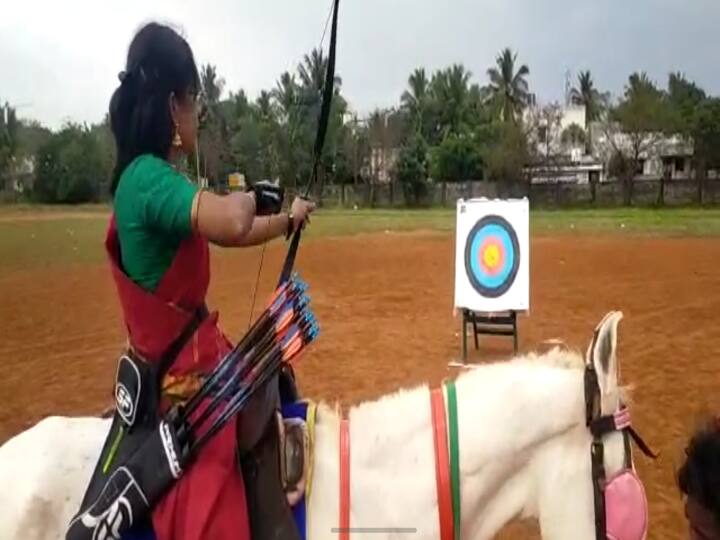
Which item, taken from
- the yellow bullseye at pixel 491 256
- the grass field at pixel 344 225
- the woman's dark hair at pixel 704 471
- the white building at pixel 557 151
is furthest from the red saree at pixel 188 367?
the white building at pixel 557 151

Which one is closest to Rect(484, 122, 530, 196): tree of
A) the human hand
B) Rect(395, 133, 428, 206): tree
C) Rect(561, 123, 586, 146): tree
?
Rect(395, 133, 428, 206): tree

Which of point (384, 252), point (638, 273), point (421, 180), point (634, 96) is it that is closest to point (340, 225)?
point (384, 252)

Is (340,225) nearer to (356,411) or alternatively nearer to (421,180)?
(421,180)

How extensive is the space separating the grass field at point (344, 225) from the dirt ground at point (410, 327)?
5.28 metres

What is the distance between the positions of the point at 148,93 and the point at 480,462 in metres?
1.50

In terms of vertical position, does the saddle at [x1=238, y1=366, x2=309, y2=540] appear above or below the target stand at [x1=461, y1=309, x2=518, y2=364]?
Answer: above

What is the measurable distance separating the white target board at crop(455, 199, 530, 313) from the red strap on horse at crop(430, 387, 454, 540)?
894 centimetres

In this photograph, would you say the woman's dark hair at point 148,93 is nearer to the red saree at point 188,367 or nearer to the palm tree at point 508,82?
the red saree at point 188,367

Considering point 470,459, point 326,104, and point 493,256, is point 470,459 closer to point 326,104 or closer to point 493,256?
point 326,104

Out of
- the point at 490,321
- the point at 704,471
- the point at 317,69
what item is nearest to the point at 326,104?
the point at 317,69

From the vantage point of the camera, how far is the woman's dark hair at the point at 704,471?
1.94 meters

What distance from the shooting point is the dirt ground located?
30.1ft

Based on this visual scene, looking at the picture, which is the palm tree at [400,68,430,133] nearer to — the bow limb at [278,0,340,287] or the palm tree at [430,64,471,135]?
the palm tree at [430,64,471,135]

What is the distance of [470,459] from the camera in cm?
270
